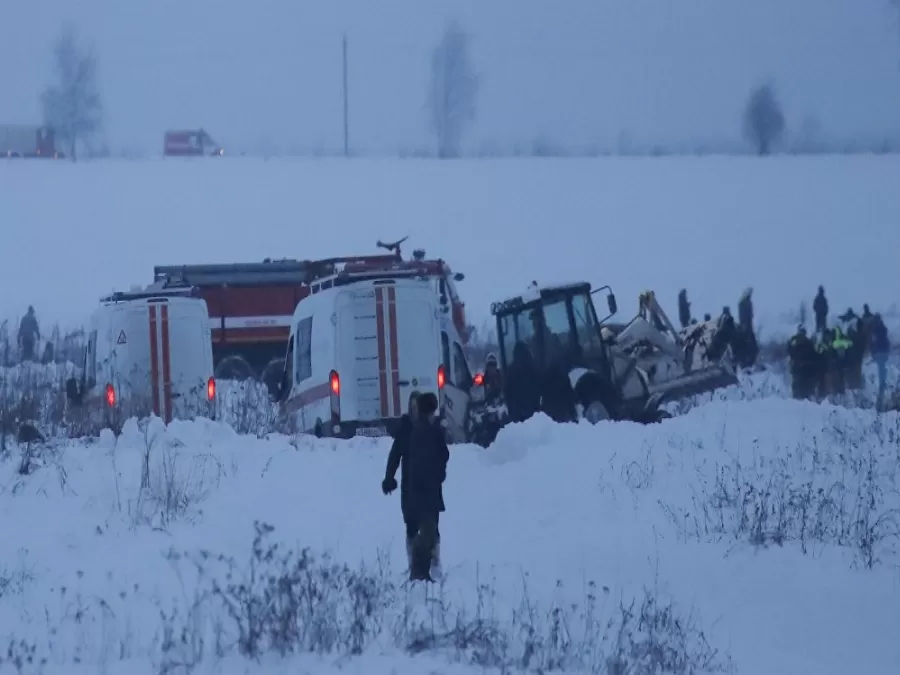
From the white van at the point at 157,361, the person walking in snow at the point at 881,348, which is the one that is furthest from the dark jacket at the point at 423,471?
the person walking in snow at the point at 881,348

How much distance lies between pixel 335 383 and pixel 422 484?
26.9 ft

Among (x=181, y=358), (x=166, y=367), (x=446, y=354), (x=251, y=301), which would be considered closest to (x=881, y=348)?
(x=446, y=354)

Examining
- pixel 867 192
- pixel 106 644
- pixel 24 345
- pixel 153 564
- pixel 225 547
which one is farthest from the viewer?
pixel 867 192

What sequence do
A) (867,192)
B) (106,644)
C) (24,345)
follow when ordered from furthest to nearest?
(867,192), (24,345), (106,644)

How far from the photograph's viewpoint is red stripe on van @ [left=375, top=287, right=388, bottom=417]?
58.7 feet

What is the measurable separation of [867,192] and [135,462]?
5095 centimetres

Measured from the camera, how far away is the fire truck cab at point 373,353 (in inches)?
707

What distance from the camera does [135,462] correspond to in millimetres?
14234

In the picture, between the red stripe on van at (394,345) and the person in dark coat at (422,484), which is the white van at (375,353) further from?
the person in dark coat at (422,484)

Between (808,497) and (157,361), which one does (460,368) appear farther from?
(808,497)

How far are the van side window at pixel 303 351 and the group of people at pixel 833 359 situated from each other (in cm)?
1067

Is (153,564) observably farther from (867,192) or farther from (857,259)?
(867,192)

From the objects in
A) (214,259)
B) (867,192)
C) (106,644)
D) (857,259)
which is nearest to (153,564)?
(106,644)

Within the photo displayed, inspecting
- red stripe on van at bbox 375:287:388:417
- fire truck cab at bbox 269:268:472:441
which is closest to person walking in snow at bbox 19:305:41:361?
fire truck cab at bbox 269:268:472:441
